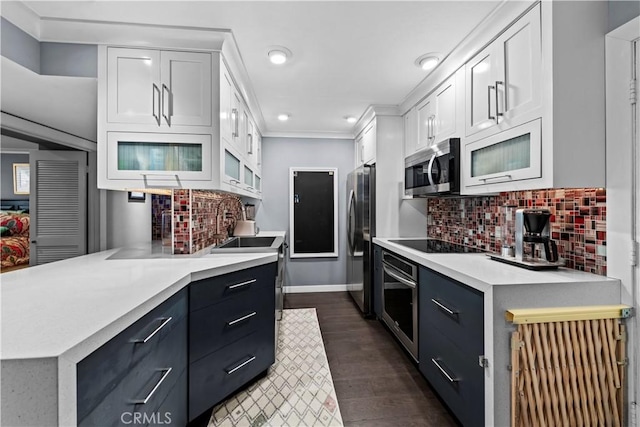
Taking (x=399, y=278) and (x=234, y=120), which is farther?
(x=399, y=278)

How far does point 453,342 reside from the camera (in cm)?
159

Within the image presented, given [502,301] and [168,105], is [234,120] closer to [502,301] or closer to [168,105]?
[168,105]

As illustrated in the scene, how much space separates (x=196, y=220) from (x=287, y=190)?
2158 mm

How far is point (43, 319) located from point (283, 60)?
2.00 meters

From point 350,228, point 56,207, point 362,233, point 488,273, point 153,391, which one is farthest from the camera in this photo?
point 350,228

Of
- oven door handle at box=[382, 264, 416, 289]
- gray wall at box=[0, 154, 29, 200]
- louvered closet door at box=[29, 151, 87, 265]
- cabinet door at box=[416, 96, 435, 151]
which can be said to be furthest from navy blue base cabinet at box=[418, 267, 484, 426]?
gray wall at box=[0, 154, 29, 200]

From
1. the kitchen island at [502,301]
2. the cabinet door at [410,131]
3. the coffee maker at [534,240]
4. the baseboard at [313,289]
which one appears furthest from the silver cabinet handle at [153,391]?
the baseboard at [313,289]

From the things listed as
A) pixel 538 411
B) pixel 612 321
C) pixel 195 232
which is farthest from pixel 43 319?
pixel 612 321

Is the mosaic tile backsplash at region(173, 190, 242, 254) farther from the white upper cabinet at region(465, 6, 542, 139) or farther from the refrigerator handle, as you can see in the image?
the white upper cabinet at region(465, 6, 542, 139)

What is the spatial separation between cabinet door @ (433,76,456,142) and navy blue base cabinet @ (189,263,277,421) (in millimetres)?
1738

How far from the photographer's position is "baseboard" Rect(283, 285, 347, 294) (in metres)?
4.23

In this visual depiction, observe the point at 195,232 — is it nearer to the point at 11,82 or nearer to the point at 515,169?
the point at 11,82

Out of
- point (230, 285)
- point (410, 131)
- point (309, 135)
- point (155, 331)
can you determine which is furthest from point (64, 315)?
point (309, 135)

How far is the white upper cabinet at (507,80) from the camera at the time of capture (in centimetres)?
144
